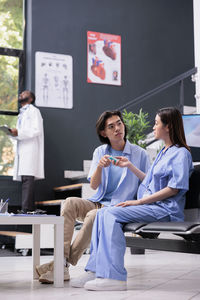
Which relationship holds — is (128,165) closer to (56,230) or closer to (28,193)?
(56,230)

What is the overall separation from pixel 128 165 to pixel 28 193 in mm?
3441

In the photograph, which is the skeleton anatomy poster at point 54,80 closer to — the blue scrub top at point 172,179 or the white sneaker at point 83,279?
the blue scrub top at point 172,179

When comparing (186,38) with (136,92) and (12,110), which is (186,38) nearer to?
(136,92)

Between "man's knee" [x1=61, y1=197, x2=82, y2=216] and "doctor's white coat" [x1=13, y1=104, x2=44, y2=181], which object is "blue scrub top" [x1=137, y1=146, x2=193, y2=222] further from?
"doctor's white coat" [x1=13, y1=104, x2=44, y2=181]

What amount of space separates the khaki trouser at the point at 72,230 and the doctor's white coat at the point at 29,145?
3.31 meters

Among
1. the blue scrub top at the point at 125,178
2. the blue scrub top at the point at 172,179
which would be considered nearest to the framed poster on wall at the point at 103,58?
the blue scrub top at the point at 125,178

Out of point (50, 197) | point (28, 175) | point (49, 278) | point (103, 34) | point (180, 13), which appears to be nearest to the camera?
Answer: point (49, 278)

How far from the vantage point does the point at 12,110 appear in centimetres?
707

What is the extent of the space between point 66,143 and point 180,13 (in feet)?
10.2

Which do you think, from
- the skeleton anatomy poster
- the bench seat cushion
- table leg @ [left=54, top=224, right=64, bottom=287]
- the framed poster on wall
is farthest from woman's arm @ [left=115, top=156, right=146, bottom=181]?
the framed poster on wall

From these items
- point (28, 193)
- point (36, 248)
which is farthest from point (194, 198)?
point (28, 193)

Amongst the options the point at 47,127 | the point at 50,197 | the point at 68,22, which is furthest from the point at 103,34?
the point at 50,197

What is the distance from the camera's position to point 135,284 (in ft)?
9.23

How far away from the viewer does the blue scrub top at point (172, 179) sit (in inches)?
105
